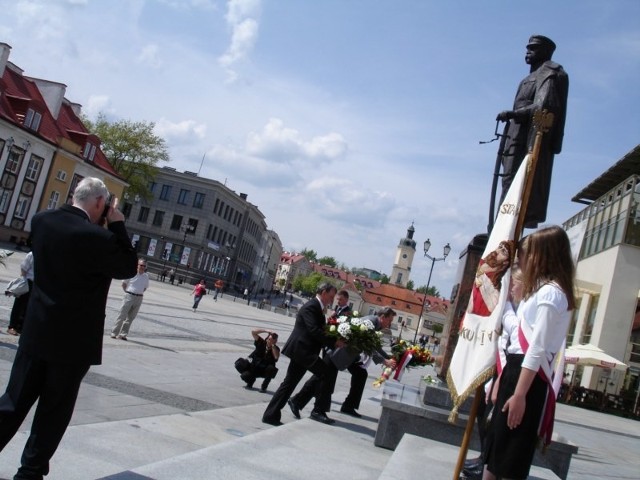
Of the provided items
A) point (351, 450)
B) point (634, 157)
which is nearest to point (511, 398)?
point (351, 450)

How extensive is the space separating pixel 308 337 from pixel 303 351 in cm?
17

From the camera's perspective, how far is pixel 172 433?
22.7 feet

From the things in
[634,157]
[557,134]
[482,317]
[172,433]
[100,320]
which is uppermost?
[634,157]

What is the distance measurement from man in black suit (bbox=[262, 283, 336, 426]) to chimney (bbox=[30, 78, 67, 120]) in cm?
5128

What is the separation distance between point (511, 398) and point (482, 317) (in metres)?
1.01

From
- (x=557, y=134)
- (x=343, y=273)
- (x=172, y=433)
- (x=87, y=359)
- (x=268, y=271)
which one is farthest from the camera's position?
(x=343, y=273)

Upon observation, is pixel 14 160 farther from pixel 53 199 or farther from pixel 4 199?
pixel 53 199

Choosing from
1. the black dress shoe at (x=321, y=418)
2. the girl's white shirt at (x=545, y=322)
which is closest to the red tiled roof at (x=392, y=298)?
the black dress shoe at (x=321, y=418)

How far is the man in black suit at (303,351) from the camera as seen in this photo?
→ 8.73 meters

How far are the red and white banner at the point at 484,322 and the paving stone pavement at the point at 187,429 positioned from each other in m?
1.01

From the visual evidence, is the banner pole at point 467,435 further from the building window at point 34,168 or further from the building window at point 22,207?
the building window at point 34,168

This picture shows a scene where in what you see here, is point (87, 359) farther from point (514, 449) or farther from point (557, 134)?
point (557, 134)

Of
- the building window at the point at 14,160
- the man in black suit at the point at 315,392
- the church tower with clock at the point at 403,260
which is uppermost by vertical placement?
the church tower with clock at the point at 403,260

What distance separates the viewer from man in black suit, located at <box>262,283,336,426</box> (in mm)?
8734
